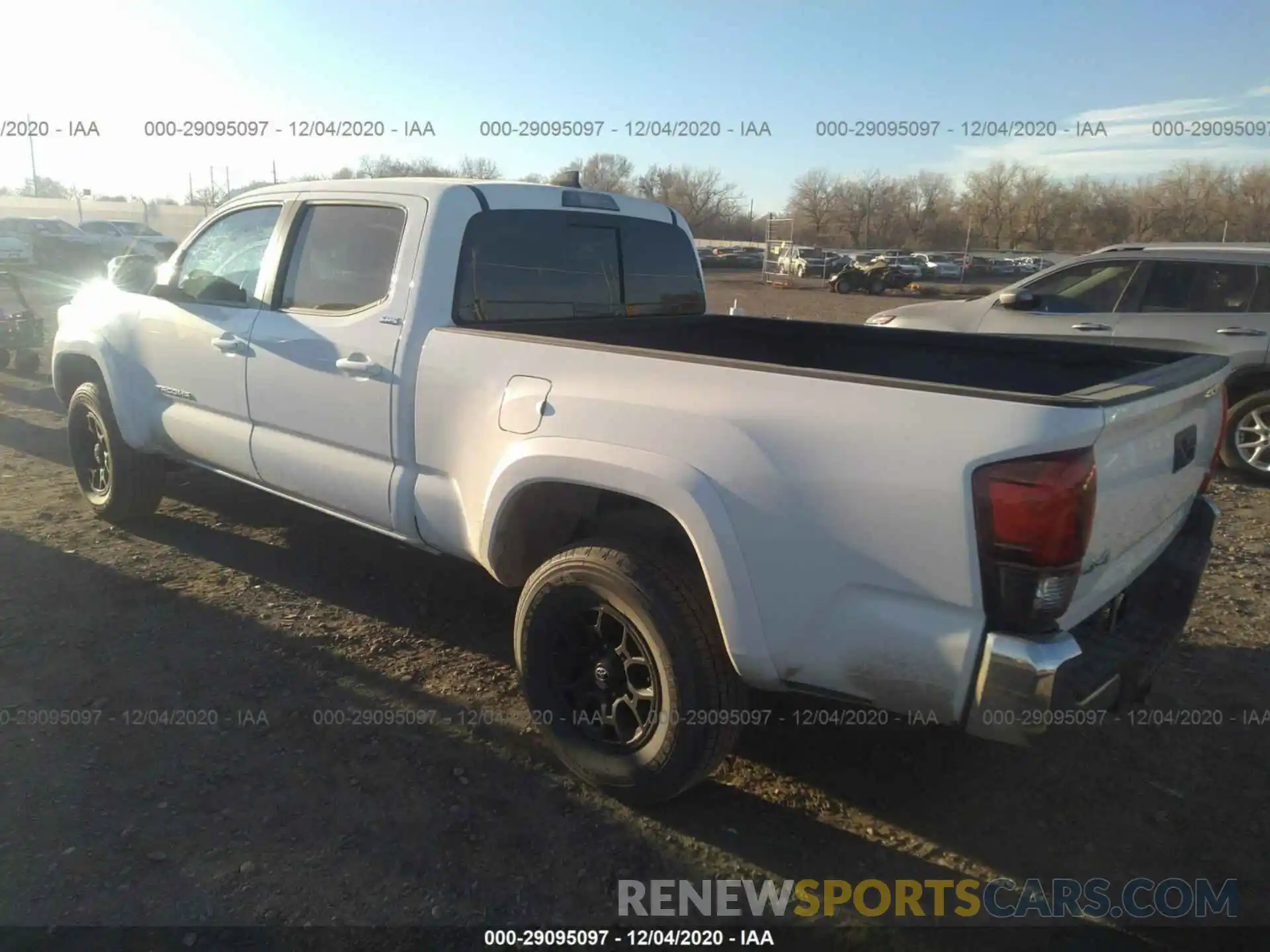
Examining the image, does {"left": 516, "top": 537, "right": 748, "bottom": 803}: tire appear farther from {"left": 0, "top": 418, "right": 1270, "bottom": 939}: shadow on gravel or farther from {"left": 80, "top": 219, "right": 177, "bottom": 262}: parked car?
{"left": 80, "top": 219, "right": 177, "bottom": 262}: parked car

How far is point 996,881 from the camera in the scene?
2.67 metres

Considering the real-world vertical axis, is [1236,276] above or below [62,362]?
above

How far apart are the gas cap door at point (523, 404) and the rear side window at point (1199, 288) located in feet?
20.8

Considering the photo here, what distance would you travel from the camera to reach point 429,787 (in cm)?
301

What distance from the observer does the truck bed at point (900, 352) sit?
3.11 metres

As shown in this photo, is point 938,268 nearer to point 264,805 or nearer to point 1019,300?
point 1019,300

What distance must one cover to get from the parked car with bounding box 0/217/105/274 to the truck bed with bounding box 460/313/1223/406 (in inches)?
1010

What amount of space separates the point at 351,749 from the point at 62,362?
3737 millimetres

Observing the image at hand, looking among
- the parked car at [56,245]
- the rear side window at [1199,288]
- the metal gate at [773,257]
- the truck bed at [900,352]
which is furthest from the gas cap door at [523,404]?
the metal gate at [773,257]

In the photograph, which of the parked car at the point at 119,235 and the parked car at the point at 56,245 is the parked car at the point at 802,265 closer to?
the parked car at the point at 119,235

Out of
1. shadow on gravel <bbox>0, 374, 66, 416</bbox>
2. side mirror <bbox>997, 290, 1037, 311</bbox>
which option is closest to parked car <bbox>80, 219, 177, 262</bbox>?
shadow on gravel <bbox>0, 374, 66, 416</bbox>

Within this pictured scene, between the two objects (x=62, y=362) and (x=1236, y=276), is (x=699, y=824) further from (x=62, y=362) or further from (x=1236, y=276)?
(x=1236, y=276)

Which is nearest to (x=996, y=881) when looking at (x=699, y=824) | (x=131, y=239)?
(x=699, y=824)

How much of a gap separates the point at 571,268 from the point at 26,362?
8.98 meters
